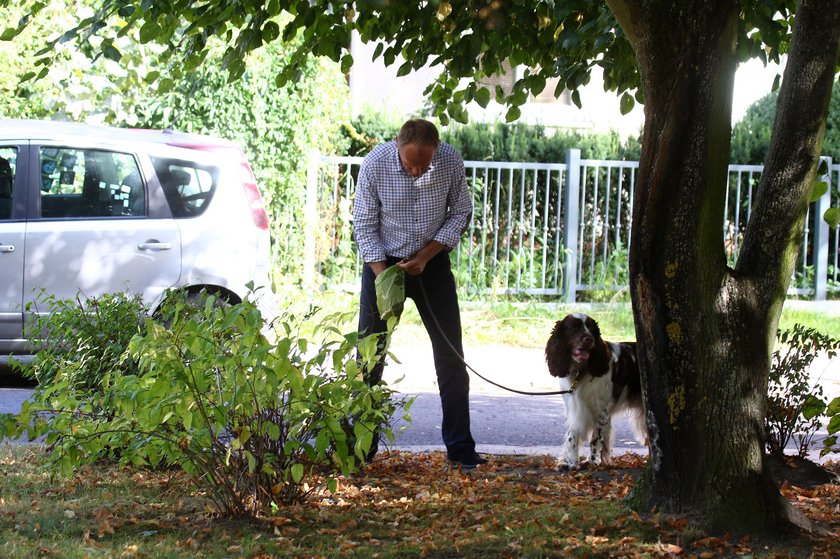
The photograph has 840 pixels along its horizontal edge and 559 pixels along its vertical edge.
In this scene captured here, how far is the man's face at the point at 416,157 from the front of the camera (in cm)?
571

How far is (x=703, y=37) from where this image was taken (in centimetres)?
423

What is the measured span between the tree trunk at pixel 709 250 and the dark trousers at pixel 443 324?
168cm

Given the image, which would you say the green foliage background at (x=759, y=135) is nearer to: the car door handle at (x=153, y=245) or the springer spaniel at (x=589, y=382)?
the car door handle at (x=153, y=245)

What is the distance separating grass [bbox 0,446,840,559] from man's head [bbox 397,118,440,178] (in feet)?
5.55

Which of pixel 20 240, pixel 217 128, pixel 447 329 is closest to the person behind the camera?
pixel 447 329

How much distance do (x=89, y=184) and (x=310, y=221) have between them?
4.79 metres

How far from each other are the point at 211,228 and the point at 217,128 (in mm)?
4167

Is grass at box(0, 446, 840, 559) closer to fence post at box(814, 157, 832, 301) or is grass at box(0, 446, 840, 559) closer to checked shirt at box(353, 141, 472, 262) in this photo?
checked shirt at box(353, 141, 472, 262)

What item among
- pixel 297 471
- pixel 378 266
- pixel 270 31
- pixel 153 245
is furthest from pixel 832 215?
pixel 153 245

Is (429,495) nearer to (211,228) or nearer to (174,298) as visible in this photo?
(174,298)

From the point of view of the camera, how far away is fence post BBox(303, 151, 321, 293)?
43.4ft

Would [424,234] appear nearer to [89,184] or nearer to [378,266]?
[378,266]

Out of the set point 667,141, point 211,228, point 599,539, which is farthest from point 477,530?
point 211,228

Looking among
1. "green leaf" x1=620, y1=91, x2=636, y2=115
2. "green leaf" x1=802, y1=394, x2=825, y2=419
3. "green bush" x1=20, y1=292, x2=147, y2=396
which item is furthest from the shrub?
"green bush" x1=20, y1=292, x2=147, y2=396
